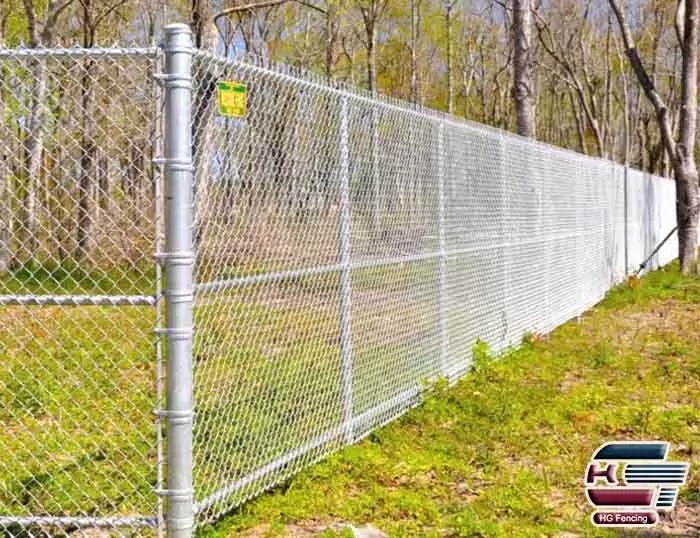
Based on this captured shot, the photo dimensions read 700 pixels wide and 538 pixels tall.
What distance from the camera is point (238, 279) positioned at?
400 cm


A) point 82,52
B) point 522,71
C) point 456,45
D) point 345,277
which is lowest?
point 345,277

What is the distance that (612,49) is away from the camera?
130 feet

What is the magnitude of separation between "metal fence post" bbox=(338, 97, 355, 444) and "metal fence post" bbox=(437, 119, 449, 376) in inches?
61.8

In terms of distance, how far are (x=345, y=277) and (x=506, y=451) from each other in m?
1.54

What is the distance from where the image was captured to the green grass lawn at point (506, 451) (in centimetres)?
413

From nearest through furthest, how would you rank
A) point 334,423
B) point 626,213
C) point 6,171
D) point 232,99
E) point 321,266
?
point 232,99 → point 321,266 → point 334,423 → point 6,171 → point 626,213

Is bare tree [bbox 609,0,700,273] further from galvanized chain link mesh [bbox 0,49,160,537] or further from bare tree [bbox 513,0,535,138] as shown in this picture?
galvanized chain link mesh [bbox 0,49,160,537]

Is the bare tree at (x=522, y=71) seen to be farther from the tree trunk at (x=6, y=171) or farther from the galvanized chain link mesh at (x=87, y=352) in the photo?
the tree trunk at (x=6, y=171)

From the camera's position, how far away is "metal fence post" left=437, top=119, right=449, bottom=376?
21.5ft

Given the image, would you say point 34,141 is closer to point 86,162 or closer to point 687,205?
point 86,162

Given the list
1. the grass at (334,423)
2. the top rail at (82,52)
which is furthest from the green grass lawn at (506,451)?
the top rail at (82,52)

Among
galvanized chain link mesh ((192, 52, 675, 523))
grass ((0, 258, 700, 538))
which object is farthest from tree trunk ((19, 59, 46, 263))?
galvanized chain link mesh ((192, 52, 675, 523))

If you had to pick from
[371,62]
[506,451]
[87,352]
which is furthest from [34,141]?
[371,62]

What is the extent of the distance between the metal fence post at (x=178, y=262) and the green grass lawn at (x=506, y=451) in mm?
575
